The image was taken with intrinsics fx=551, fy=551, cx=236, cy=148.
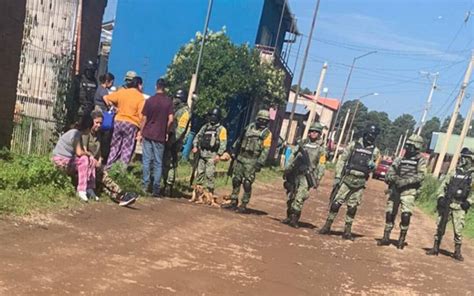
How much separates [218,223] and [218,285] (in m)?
3.39

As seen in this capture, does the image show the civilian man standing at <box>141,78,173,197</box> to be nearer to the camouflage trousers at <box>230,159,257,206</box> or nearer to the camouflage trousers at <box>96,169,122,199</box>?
the camouflage trousers at <box>96,169,122,199</box>

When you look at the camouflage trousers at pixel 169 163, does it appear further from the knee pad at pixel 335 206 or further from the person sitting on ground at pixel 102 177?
the knee pad at pixel 335 206

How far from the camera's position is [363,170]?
935 centimetres

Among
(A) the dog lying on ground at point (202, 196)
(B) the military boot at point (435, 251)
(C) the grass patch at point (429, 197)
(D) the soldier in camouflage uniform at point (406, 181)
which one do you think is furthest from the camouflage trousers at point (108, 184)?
(C) the grass patch at point (429, 197)

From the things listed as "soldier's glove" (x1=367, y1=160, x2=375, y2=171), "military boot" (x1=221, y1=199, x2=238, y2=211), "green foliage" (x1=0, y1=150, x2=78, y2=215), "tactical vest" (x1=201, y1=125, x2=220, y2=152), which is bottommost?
"military boot" (x1=221, y1=199, x2=238, y2=211)

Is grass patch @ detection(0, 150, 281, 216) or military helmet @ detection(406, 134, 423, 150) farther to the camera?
military helmet @ detection(406, 134, 423, 150)

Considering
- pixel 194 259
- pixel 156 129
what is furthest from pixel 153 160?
pixel 194 259

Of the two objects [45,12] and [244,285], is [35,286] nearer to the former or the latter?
[244,285]

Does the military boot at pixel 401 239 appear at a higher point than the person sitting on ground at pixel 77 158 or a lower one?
lower

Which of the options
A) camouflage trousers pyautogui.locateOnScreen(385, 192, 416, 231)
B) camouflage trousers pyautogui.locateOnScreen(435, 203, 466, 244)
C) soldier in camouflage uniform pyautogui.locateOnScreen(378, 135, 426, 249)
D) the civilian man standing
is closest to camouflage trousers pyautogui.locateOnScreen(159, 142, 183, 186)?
the civilian man standing

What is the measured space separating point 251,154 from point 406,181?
2761mm

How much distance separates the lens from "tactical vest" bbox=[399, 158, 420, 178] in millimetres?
9438

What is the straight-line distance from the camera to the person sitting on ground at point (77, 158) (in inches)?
303

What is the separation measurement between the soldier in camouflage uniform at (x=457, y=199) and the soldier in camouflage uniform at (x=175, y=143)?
4.80 metres
